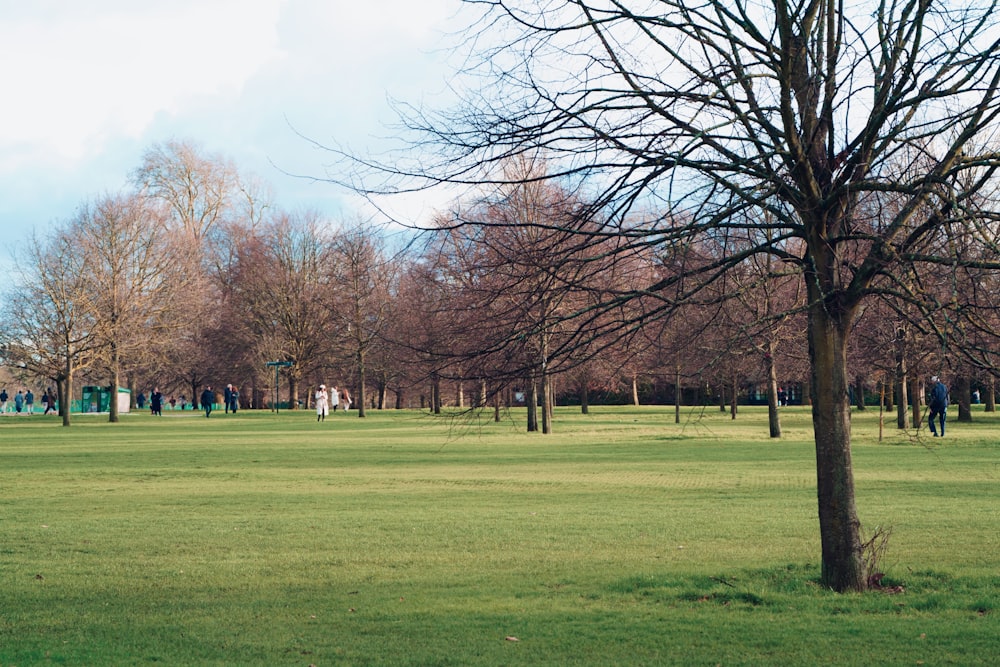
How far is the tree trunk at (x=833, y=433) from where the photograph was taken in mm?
9414

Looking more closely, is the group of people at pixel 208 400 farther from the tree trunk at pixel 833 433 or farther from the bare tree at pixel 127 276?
the tree trunk at pixel 833 433

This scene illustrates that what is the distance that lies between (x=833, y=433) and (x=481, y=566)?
4121 mm

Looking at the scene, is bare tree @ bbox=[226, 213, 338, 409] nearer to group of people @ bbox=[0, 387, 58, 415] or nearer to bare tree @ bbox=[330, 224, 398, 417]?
bare tree @ bbox=[330, 224, 398, 417]

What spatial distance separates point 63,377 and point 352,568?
4739 cm

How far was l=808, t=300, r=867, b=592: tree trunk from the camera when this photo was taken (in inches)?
371

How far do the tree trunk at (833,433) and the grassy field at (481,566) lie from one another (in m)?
0.52

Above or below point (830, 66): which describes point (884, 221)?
below

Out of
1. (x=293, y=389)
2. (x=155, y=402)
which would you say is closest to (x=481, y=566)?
(x=155, y=402)

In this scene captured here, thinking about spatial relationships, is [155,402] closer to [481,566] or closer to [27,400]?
[27,400]

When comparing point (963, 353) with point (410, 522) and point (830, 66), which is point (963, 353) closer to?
point (830, 66)

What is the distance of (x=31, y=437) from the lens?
41.1 metres

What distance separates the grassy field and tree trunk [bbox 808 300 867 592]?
0.52m

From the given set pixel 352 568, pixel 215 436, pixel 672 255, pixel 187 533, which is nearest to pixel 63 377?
pixel 215 436

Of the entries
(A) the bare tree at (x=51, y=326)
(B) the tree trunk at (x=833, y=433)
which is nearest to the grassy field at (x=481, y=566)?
(B) the tree trunk at (x=833, y=433)
